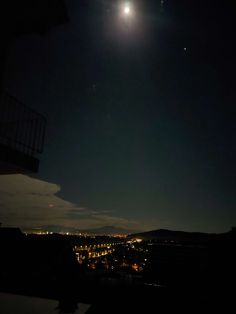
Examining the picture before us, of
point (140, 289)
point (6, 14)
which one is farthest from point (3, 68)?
point (140, 289)

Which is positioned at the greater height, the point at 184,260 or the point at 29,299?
the point at 184,260

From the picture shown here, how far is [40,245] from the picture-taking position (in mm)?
9094

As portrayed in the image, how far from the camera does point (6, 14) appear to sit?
23.9 ft

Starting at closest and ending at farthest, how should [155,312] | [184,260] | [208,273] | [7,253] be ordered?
[155,312] < [208,273] < [184,260] < [7,253]

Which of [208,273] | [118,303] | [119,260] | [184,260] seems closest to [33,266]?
[119,260]

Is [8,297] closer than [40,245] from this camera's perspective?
Yes

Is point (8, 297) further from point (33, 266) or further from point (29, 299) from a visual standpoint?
point (33, 266)

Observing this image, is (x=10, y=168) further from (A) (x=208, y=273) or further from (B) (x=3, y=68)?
(A) (x=208, y=273)

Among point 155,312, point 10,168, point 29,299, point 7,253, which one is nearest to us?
point 155,312

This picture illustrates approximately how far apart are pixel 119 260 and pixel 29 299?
6193 millimetres

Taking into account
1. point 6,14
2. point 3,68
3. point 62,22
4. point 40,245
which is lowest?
point 40,245

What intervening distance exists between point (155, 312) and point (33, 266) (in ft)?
22.4

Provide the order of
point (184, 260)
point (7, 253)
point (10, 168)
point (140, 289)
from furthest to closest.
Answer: point (7, 253) → point (10, 168) → point (184, 260) → point (140, 289)

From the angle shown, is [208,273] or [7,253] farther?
[7,253]
